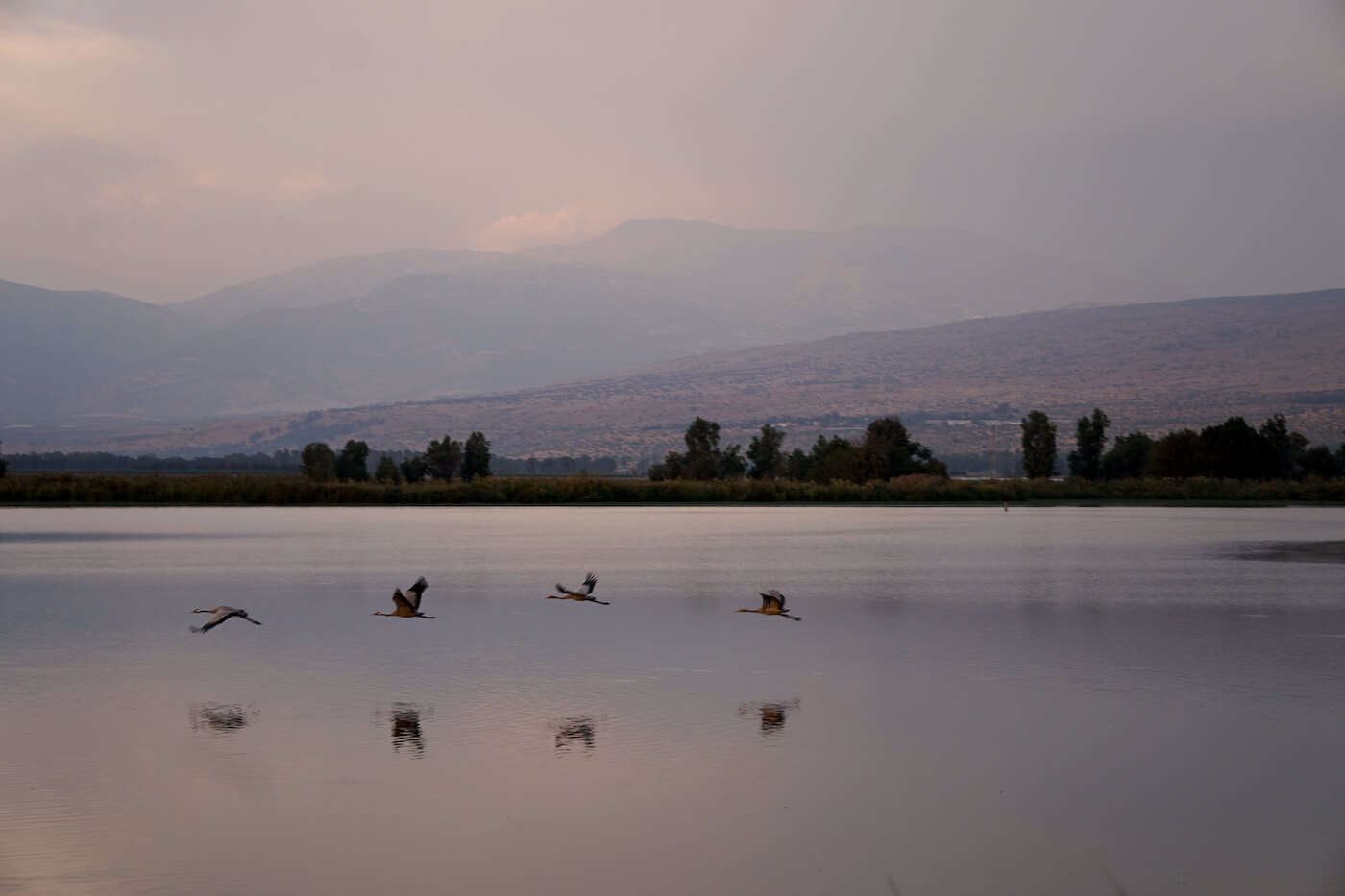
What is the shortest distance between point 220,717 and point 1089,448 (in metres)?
71.0

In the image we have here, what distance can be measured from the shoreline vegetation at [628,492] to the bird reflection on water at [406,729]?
49476 mm

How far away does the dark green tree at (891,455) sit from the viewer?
66.2m

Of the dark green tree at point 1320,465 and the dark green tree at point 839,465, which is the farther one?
the dark green tree at point 1320,465

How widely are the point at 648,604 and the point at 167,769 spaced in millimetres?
10304

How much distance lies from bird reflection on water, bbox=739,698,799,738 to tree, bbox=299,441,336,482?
5648 cm

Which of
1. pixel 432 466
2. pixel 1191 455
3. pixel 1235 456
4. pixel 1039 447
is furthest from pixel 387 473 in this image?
pixel 1235 456

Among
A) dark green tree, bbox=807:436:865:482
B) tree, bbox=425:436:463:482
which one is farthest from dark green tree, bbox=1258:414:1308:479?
tree, bbox=425:436:463:482

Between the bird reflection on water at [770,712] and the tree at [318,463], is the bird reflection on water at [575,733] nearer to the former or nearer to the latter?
the bird reflection on water at [770,712]

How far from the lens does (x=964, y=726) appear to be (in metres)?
10.2

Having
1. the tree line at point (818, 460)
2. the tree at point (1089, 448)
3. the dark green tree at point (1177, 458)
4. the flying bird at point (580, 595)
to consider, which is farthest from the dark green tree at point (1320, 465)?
the flying bird at point (580, 595)

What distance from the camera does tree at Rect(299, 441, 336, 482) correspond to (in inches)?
2719

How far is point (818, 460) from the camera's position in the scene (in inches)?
2894

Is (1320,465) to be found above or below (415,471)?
above

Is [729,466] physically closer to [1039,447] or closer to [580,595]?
[1039,447]
